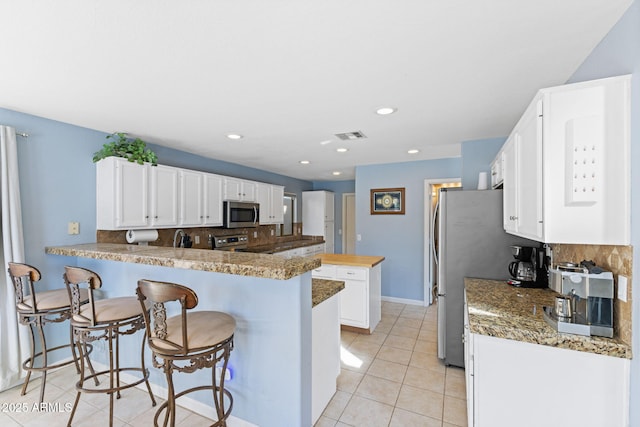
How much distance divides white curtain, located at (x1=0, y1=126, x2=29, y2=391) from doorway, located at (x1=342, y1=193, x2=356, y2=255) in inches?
223

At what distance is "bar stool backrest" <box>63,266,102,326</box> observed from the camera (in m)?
1.65

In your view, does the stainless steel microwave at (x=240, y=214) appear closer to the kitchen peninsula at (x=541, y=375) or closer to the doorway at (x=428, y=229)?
the doorway at (x=428, y=229)

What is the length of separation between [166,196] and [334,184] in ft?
14.6

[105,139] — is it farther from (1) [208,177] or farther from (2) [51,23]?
(2) [51,23]

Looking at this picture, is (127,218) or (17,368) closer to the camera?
(17,368)

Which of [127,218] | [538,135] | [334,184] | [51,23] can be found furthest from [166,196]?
[334,184]

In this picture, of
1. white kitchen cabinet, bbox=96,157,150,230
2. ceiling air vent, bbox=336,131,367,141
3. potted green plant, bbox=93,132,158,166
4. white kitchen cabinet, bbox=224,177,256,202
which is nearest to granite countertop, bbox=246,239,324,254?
white kitchen cabinet, bbox=224,177,256,202

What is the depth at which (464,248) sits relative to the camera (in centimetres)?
254

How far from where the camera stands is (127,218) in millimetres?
2936

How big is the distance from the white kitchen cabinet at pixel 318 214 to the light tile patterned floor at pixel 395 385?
133 inches

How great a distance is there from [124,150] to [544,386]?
3.81 m

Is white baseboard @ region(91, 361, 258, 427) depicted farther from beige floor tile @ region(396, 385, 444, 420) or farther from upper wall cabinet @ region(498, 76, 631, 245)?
upper wall cabinet @ region(498, 76, 631, 245)

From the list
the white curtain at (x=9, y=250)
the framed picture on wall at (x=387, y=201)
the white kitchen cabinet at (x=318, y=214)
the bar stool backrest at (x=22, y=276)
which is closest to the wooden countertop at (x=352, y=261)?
the framed picture on wall at (x=387, y=201)

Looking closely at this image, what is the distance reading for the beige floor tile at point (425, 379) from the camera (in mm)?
2324
